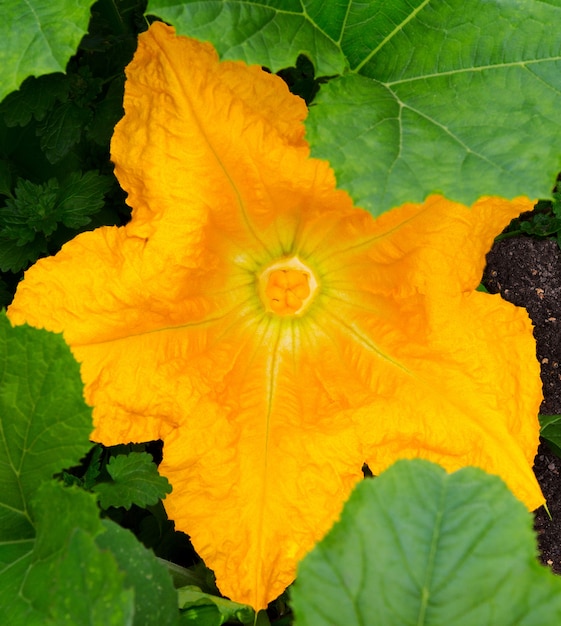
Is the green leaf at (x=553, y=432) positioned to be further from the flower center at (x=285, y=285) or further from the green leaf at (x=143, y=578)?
the green leaf at (x=143, y=578)

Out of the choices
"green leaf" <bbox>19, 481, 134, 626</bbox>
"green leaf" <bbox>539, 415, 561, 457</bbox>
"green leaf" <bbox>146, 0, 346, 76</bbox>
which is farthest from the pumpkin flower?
"green leaf" <bbox>539, 415, 561, 457</bbox>

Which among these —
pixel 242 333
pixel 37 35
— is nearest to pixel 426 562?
pixel 242 333

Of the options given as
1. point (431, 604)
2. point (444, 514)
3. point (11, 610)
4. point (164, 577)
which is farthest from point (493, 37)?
point (11, 610)

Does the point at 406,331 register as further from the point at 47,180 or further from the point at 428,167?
the point at 47,180

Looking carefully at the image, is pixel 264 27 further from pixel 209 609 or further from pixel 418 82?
pixel 209 609

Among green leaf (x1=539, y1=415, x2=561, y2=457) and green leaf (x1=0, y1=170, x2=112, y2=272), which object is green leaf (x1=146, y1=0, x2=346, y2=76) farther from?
green leaf (x1=539, y1=415, x2=561, y2=457)

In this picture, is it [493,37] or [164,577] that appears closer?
[164,577]
